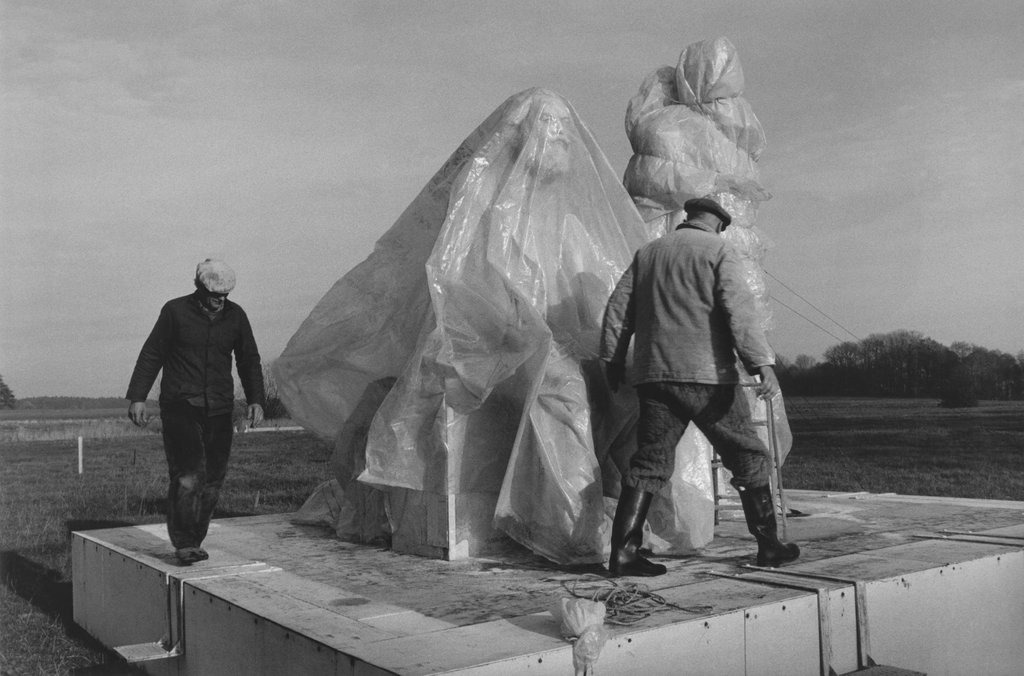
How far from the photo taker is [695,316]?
3.17 meters

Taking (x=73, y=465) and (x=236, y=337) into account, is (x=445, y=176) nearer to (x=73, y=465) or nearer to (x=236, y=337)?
(x=236, y=337)

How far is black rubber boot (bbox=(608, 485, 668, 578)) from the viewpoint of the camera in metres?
3.06

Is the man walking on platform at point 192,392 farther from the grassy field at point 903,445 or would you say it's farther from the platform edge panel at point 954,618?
the grassy field at point 903,445

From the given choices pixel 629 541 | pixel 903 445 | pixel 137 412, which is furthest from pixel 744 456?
pixel 903 445

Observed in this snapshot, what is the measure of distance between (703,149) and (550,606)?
4.06 m

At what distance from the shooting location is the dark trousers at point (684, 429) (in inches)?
124

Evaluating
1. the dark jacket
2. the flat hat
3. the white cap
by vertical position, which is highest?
the flat hat

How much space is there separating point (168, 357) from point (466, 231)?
1.29 meters

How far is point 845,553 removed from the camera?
342cm

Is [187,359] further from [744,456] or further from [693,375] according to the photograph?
[744,456]

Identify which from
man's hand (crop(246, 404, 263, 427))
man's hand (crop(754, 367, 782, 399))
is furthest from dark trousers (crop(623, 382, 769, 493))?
man's hand (crop(246, 404, 263, 427))

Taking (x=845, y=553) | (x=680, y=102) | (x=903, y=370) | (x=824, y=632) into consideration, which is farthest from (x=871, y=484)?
(x=824, y=632)

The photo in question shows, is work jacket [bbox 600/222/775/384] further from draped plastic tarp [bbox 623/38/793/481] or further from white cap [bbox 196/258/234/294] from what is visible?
draped plastic tarp [bbox 623/38/793/481]

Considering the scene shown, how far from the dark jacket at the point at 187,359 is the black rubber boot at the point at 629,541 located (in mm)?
1628
